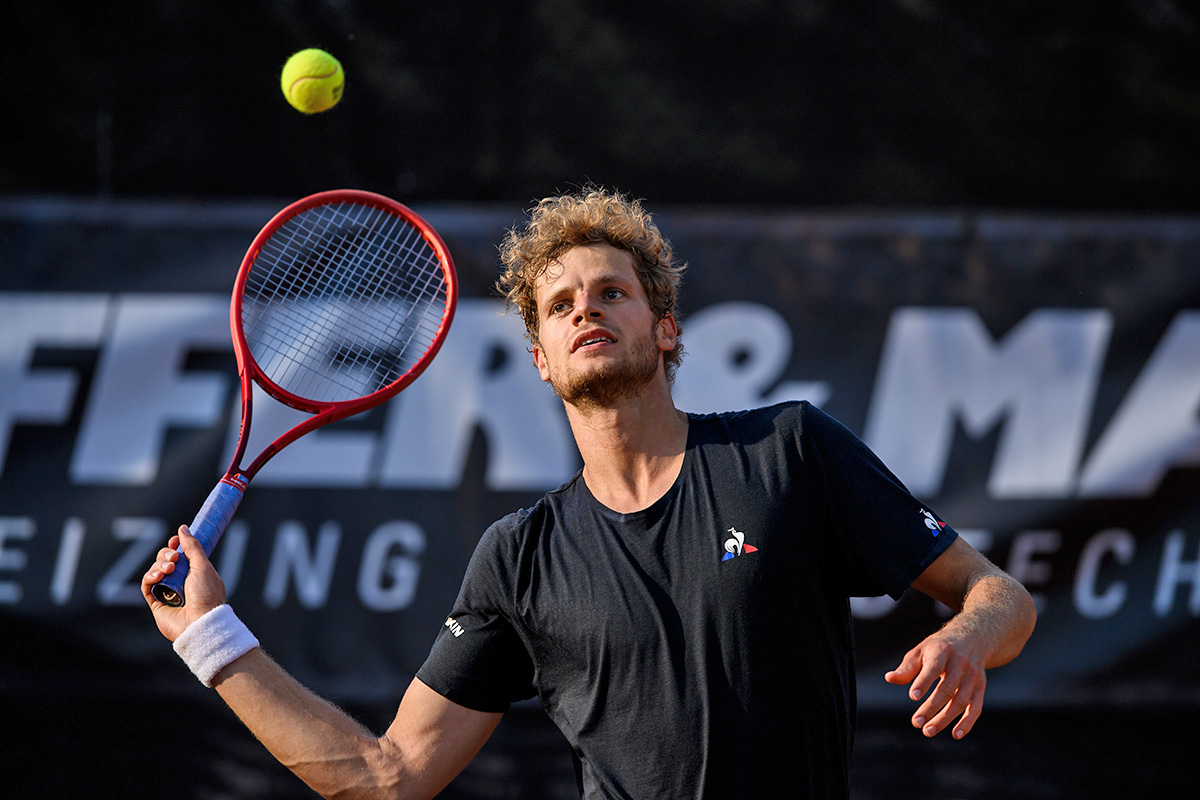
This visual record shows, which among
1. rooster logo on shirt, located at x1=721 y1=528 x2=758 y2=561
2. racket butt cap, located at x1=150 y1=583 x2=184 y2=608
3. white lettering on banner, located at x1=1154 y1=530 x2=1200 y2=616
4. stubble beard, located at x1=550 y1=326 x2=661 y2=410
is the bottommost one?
A: white lettering on banner, located at x1=1154 y1=530 x2=1200 y2=616

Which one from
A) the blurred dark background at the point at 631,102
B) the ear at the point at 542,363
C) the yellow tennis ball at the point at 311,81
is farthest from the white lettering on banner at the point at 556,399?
the ear at the point at 542,363

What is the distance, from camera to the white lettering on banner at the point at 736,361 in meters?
4.29

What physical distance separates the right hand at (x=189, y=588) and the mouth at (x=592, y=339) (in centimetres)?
91

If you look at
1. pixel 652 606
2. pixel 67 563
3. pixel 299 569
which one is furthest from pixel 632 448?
pixel 67 563

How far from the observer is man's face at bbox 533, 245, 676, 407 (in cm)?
240

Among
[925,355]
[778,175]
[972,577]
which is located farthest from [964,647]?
[778,175]

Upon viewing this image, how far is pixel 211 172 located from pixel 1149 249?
12.4 ft

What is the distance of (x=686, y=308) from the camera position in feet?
14.3

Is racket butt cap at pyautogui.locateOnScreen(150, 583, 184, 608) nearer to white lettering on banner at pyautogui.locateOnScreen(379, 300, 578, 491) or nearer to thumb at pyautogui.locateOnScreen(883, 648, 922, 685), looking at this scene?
thumb at pyautogui.locateOnScreen(883, 648, 922, 685)

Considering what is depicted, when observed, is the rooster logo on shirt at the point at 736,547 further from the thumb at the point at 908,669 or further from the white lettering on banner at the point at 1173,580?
the white lettering on banner at the point at 1173,580

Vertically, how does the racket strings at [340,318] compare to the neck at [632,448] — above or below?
above

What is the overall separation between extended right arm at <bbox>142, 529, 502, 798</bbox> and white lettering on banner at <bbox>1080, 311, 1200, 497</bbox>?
2.90 meters

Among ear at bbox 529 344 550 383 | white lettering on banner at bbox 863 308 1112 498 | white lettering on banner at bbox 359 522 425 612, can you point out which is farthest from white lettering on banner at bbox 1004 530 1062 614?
ear at bbox 529 344 550 383

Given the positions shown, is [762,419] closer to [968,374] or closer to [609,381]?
[609,381]
